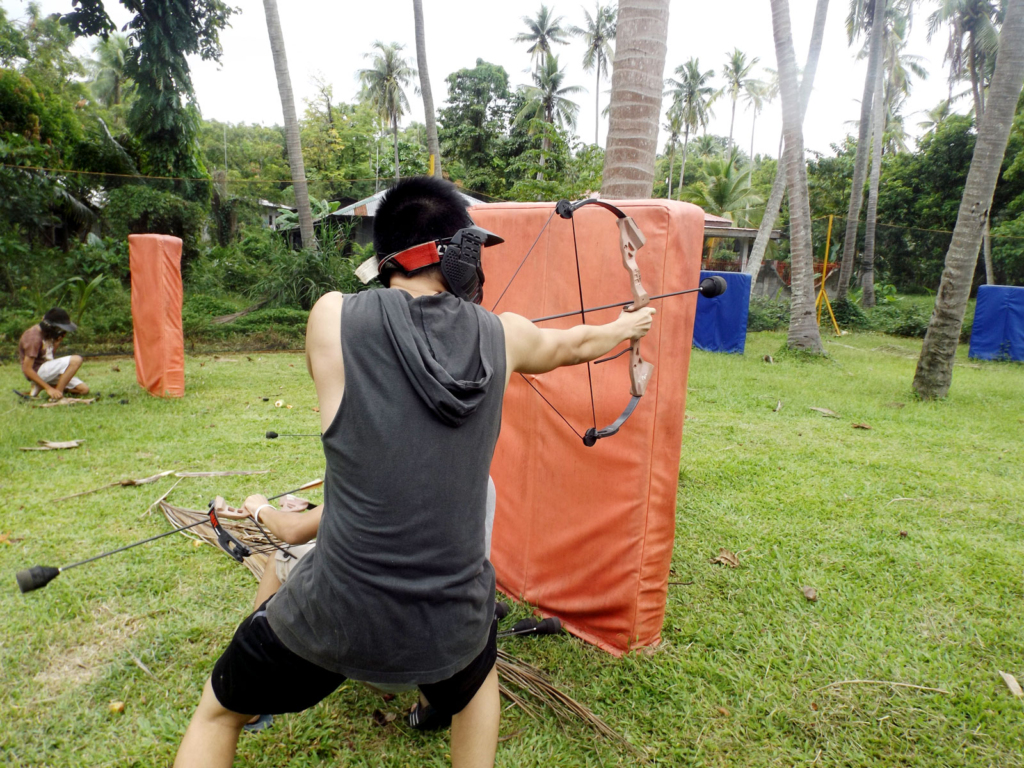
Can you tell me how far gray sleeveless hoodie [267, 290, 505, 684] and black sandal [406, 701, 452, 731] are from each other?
0.98 meters

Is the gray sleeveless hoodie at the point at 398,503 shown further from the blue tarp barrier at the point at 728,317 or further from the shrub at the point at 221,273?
the shrub at the point at 221,273

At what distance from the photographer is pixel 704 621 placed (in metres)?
3.14

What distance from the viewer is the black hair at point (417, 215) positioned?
5.89ft

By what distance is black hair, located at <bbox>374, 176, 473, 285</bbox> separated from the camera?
1794mm

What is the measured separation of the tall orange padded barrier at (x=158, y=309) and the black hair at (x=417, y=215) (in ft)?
22.4

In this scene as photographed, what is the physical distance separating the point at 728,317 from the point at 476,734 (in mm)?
12432

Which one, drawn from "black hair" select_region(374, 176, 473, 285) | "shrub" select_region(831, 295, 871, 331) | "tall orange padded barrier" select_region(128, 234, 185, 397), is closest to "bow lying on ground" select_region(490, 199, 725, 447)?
"black hair" select_region(374, 176, 473, 285)

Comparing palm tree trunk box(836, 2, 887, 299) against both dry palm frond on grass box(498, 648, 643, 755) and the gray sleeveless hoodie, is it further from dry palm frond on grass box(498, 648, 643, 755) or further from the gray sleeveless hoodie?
the gray sleeveless hoodie

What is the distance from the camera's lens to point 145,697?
2.60 meters

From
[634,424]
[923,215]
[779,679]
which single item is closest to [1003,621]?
[779,679]

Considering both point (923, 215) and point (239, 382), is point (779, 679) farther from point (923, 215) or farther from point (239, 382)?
point (923, 215)

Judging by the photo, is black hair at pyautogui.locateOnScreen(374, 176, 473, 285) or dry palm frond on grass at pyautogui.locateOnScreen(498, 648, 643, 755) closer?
black hair at pyautogui.locateOnScreen(374, 176, 473, 285)

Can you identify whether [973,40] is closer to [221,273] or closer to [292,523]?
[221,273]

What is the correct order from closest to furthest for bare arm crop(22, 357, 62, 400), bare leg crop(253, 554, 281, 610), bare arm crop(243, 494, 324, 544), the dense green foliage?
bare arm crop(243, 494, 324, 544), bare leg crop(253, 554, 281, 610), bare arm crop(22, 357, 62, 400), the dense green foliage
